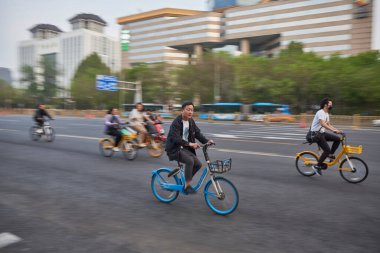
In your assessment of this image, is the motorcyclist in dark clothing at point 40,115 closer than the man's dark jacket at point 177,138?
No

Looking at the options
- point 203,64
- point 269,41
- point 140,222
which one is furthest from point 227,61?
point 140,222

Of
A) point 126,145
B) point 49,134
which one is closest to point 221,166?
point 126,145

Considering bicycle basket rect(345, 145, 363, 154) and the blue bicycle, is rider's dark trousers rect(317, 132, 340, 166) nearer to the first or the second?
bicycle basket rect(345, 145, 363, 154)

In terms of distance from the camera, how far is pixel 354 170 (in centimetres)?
650

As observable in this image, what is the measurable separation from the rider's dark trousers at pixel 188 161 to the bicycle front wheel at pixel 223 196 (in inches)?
14.2

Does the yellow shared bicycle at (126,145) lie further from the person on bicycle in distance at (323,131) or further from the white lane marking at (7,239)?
the white lane marking at (7,239)

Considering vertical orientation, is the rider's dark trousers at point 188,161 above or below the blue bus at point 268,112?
below

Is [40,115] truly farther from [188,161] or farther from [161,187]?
[188,161]

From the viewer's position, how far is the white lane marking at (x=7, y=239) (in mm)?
3559

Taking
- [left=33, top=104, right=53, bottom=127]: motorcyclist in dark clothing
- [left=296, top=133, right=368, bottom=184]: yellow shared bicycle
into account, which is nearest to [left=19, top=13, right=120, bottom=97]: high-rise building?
[left=33, top=104, right=53, bottom=127]: motorcyclist in dark clothing

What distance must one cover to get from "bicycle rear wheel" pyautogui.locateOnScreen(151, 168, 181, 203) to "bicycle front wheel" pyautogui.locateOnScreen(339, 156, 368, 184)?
393 centimetres

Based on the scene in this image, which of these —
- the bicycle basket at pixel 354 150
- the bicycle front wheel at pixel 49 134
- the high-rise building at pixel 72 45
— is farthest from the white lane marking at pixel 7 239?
the high-rise building at pixel 72 45

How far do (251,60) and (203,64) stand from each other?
293 inches

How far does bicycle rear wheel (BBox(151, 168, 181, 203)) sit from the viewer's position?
512 cm
